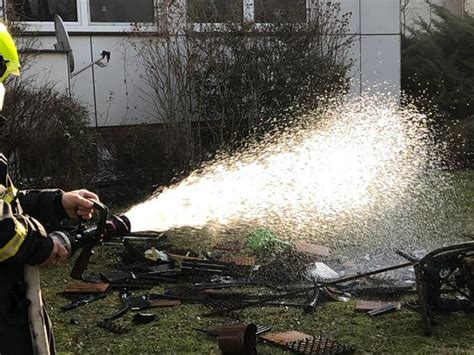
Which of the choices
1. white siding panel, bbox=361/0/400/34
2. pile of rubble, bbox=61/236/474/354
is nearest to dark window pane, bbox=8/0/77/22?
pile of rubble, bbox=61/236/474/354

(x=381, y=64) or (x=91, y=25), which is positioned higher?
(x=91, y=25)

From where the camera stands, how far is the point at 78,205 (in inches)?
123

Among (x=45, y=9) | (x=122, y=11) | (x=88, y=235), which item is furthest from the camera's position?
(x=122, y=11)

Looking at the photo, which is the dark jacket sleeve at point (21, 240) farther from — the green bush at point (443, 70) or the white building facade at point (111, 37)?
the green bush at point (443, 70)

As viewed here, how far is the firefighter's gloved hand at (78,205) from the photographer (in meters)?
3.11

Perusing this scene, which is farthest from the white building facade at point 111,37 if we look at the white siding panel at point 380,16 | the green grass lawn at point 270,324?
the green grass lawn at point 270,324

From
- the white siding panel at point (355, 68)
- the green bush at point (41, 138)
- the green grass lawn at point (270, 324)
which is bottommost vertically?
the green grass lawn at point (270, 324)

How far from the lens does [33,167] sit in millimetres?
8188

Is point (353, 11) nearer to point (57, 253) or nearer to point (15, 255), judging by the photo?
point (57, 253)

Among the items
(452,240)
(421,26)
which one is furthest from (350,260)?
(421,26)

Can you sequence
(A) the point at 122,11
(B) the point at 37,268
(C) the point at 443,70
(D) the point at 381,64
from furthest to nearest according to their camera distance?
(C) the point at 443,70 < (D) the point at 381,64 < (A) the point at 122,11 < (B) the point at 37,268

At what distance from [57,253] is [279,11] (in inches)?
367

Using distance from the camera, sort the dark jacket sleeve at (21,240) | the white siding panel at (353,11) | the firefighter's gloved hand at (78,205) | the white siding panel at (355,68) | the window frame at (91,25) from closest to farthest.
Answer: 1. the dark jacket sleeve at (21,240)
2. the firefighter's gloved hand at (78,205)
3. the window frame at (91,25)
4. the white siding panel at (353,11)
5. the white siding panel at (355,68)

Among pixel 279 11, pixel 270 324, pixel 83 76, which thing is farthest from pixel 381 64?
pixel 270 324
